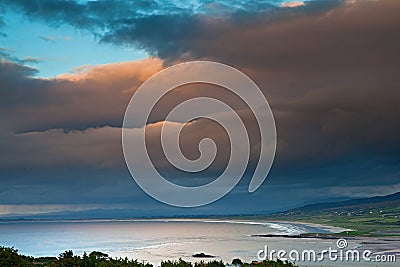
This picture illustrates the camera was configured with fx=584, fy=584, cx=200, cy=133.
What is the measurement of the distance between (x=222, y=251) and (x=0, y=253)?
57.4 m

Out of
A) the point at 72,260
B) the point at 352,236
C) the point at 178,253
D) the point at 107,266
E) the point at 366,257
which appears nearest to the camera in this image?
the point at 107,266

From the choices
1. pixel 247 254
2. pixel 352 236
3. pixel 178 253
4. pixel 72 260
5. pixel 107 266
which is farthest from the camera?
pixel 352 236

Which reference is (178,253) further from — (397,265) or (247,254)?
(397,265)

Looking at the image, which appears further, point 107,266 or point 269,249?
point 269,249

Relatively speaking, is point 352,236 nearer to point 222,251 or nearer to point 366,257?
point 222,251

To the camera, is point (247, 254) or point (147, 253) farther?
point (147, 253)

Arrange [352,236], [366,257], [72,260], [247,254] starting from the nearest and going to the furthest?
[72,260], [366,257], [247,254], [352,236]

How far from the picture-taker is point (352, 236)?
467 ft

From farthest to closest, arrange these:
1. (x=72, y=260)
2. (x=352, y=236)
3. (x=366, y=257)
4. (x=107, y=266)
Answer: (x=352, y=236)
(x=366, y=257)
(x=72, y=260)
(x=107, y=266)

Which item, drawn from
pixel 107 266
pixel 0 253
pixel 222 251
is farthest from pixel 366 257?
pixel 0 253

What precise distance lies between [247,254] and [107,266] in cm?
4779

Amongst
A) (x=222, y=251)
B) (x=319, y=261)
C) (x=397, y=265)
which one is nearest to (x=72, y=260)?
(x=319, y=261)

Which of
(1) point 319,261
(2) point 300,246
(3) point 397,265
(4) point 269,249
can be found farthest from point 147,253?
(3) point 397,265

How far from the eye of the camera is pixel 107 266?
174 ft
